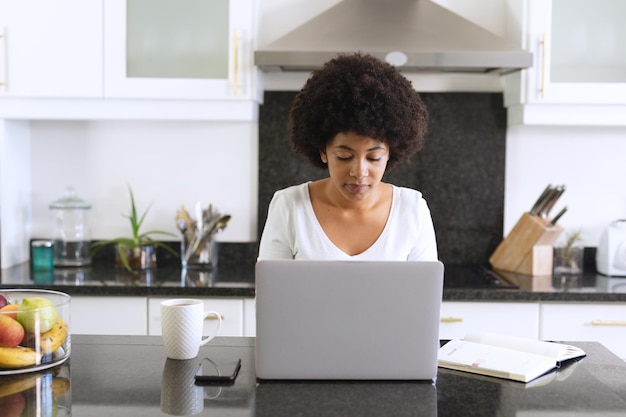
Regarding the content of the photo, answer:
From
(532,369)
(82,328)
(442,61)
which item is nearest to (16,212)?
(82,328)

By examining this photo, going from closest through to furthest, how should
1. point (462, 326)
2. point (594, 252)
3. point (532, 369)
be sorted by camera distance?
point (532, 369), point (462, 326), point (594, 252)

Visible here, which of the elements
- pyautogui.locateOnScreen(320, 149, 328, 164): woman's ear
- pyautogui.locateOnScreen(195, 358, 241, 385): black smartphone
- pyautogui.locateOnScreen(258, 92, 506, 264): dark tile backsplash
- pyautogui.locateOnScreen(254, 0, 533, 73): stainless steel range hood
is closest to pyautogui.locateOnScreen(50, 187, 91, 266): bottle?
pyautogui.locateOnScreen(258, 92, 506, 264): dark tile backsplash

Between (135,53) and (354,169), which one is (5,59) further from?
(354,169)

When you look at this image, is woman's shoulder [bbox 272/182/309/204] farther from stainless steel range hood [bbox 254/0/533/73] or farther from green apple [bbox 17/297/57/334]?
stainless steel range hood [bbox 254/0/533/73]

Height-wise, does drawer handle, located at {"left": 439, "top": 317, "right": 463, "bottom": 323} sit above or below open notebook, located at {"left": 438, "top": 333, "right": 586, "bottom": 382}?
below

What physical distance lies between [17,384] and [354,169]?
0.87 meters

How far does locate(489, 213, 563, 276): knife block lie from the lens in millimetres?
3059

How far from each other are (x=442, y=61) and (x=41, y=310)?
5.92ft

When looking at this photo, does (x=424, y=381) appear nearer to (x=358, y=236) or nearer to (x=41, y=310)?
(x=358, y=236)

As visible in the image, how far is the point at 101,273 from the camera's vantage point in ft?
10.2

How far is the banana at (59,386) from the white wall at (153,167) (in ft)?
6.14

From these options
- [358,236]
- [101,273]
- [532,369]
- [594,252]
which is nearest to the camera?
[532,369]

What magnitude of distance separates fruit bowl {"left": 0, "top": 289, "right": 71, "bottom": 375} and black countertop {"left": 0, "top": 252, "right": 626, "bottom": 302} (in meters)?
1.18

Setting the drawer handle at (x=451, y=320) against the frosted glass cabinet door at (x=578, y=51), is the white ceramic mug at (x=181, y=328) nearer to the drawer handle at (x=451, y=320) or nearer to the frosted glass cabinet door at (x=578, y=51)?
the drawer handle at (x=451, y=320)
